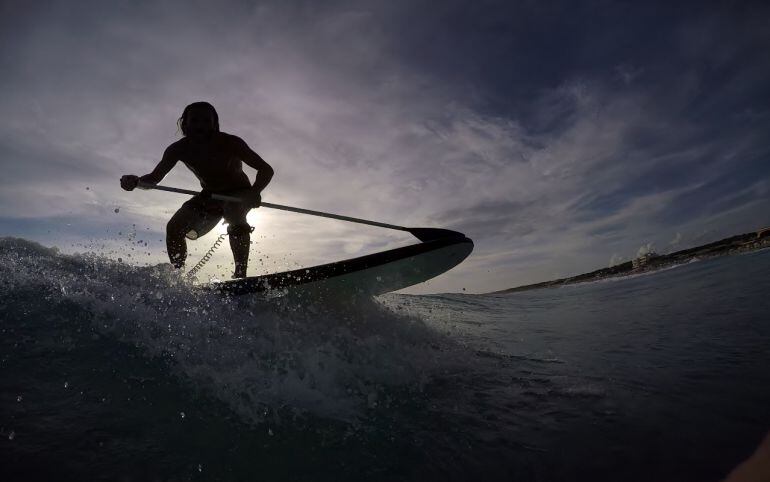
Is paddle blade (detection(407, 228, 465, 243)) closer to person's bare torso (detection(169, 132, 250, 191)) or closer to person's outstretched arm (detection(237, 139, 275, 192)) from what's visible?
person's outstretched arm (detection(237, 139, 275, 192))

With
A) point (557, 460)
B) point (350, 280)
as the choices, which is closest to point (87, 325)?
point (350, 280)

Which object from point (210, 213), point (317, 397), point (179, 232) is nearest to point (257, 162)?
point (210, 213)

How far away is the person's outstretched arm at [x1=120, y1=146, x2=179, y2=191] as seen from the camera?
14.5 ft

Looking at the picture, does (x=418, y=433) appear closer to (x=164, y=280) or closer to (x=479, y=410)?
(x=479, y=410)

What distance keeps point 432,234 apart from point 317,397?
10.9 feet

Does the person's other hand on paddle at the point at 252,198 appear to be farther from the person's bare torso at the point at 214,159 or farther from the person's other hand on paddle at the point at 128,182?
the person's other hand on paddle at the point at 128,182

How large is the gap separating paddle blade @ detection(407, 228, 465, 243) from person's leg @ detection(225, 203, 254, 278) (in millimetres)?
2459

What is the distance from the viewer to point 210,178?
193 inches

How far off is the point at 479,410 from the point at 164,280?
3.83 m

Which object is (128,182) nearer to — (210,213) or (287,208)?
(210,213)

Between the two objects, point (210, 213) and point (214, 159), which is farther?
point (210, 213)

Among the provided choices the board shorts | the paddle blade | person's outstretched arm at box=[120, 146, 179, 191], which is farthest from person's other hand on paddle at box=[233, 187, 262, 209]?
the paddle blade

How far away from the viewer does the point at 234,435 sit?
1.91 meters

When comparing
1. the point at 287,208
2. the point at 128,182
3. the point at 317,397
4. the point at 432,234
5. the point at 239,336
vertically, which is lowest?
the point at 317,397
